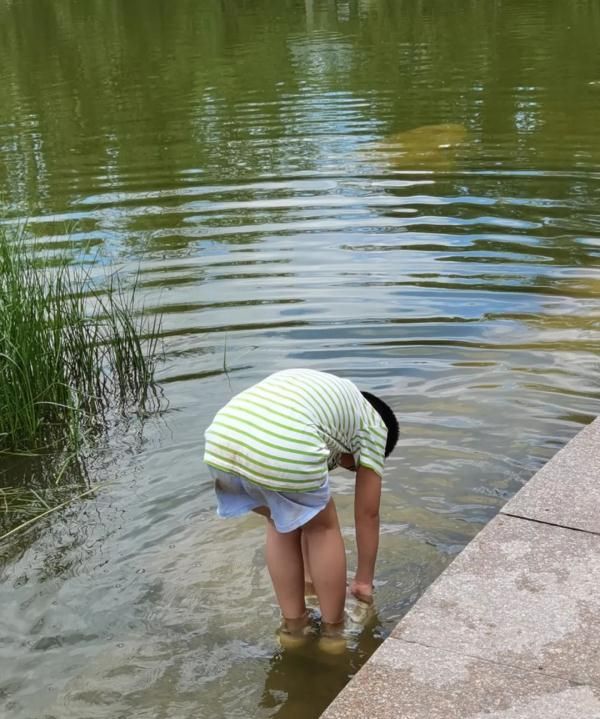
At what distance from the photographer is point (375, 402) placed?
12.1 ft

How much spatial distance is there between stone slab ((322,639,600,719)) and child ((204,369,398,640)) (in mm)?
505

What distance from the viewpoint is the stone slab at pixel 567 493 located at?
4066mm

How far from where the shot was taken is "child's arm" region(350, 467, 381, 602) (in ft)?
11.9

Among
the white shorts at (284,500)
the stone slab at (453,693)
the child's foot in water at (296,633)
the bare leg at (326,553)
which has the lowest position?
the child's foot in water at (296,633)

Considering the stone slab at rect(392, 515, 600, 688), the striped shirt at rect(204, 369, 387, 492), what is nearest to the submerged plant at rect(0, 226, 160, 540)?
the striped shirt at rect(204, 369, 387, 492)

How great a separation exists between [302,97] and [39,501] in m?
12.1

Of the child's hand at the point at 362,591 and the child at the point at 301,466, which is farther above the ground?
the child at the point at 301,466

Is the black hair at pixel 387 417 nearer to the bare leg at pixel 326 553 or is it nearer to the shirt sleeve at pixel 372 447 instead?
the shirt sleeve at pixel 372 447

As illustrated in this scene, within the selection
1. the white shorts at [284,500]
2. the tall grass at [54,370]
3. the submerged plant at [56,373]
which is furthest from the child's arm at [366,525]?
the tall grass at [54,370]

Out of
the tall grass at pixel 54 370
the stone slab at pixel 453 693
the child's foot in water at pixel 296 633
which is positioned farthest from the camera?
the tall grass at pixel 54 370

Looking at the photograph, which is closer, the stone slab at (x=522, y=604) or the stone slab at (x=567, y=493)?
the stone slab at (x=522, y=604)

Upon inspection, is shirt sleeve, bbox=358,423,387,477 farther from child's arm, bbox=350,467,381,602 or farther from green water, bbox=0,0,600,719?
green water, bbox=0,0,600,719

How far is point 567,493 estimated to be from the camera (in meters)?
4.25

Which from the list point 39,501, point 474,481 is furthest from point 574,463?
point 39,501
